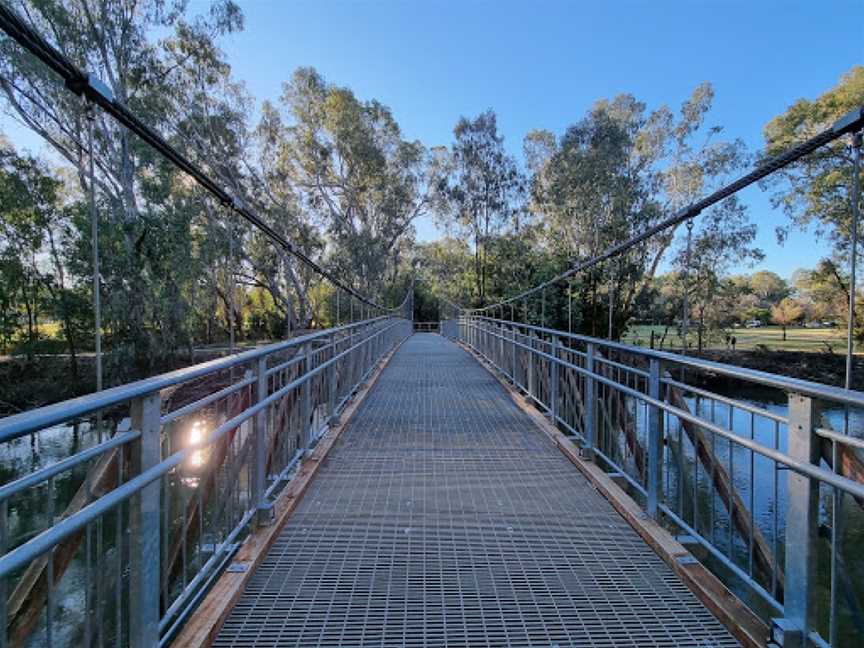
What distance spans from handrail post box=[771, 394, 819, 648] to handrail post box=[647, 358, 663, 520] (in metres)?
0.91

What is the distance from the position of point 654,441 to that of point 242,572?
1860 millimetres

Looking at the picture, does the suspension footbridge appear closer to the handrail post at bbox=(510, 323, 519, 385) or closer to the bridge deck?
the bridge deck

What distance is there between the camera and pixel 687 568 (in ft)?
7.07

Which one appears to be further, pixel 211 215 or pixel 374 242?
pixel 374 242

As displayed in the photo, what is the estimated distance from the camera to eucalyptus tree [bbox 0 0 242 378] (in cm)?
1352

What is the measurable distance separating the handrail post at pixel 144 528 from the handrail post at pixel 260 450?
94cm

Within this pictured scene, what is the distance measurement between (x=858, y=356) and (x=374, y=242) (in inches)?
771

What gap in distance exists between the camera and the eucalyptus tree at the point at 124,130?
1352cm

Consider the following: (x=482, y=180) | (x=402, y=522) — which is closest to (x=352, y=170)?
(x=482, y=180)

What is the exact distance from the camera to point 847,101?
47.9 feet

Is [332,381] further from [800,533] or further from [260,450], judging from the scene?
Result: [800,533]

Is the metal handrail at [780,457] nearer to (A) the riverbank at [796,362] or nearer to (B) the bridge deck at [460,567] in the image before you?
(B) the bridge deck at [460,567]

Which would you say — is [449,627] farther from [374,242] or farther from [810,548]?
[374,242]

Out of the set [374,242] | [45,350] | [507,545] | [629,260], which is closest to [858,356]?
[629,260]
